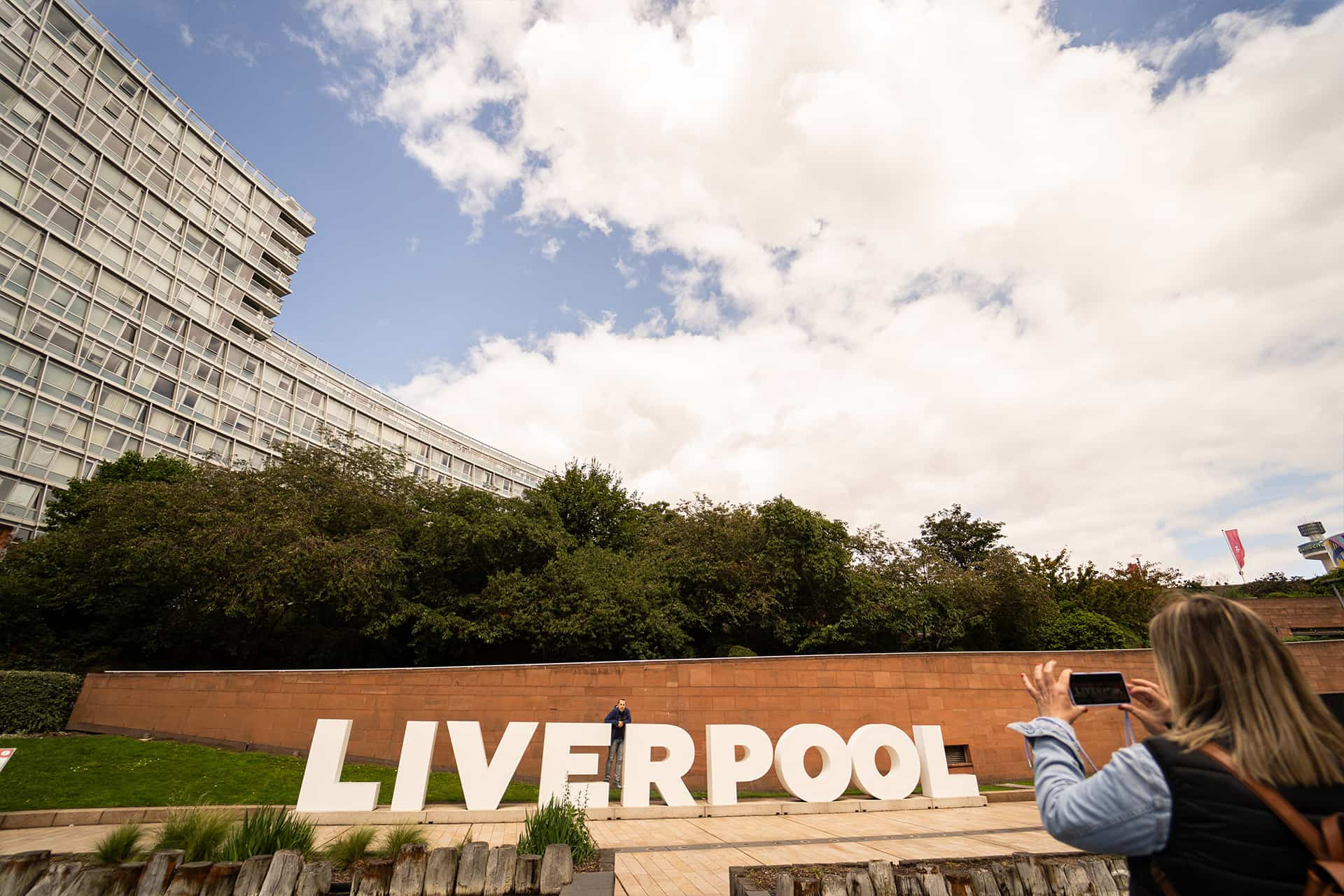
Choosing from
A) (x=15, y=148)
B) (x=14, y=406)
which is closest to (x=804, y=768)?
(x=14, y=406)

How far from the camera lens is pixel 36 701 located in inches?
763

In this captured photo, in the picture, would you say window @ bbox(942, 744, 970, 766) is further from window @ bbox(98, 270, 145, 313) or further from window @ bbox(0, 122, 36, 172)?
window @ bbox(0, 122, 36, 172)

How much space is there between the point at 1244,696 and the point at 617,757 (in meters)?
14.1

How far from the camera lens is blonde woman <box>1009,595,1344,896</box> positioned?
1746 millimetres

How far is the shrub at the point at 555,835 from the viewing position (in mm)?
6762

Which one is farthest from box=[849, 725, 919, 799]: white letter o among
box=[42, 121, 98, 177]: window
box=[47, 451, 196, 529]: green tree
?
box=[42, 121, 98, 177]: window

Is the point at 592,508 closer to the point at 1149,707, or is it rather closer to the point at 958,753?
the point at 958,753

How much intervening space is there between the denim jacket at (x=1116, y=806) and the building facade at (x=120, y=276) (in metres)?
41.2

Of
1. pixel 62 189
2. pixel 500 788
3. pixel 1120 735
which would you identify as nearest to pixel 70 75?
pixel 62 189

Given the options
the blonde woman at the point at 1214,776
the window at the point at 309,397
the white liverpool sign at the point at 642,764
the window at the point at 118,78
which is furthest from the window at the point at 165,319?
the blonde woman at the point at 1214,776

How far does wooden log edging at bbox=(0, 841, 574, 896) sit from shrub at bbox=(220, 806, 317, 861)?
0.39 m

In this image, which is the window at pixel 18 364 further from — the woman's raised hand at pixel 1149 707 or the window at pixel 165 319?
the woman's raised hand at pixel 1149 707

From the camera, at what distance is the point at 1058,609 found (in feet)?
84.5

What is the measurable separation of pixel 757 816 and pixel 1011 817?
4.87 meters
